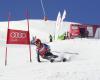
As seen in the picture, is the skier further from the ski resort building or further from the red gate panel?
the ski resort building

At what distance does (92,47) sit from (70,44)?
2.52 meters

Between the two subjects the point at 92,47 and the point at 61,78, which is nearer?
the point at 61,78

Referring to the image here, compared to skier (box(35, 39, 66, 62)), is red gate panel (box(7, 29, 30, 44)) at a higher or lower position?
higher

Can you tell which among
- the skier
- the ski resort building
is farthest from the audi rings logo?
the ski resort building

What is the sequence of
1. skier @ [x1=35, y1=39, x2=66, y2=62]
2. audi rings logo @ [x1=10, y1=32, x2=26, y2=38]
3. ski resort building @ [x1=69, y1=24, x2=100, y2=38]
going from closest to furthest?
audi rings logo @ [x1=10, y1=32, x2=26, y2=38] < skier @ [x1=35, y1=39, x2=66, y2=62] < ski resort building @ [x1=69, y1=24, x2=100, y2=38]

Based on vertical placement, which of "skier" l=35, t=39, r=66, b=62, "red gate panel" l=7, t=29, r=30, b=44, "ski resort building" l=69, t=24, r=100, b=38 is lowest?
"skier" l=35, t=39, r=66, b=62

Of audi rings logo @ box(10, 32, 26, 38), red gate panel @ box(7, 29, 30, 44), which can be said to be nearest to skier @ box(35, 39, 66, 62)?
red gate panel @ box(7, 29, 30, 44)

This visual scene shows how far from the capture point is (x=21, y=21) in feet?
240

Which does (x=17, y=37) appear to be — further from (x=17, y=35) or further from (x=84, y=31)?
(x=84, y=31)

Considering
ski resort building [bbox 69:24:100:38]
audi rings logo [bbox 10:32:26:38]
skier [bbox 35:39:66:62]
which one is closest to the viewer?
audi rings logo [bbox 10:32:26:38]

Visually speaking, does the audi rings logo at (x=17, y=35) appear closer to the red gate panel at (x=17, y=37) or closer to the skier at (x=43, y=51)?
the red gate panel at (x=17, y=37)

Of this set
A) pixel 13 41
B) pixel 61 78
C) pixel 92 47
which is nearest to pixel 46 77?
pixel 61 78

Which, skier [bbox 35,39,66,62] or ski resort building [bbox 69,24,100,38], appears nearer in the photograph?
skier [bbox 35,39,66,62]

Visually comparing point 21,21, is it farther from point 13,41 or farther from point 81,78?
point 81,78
